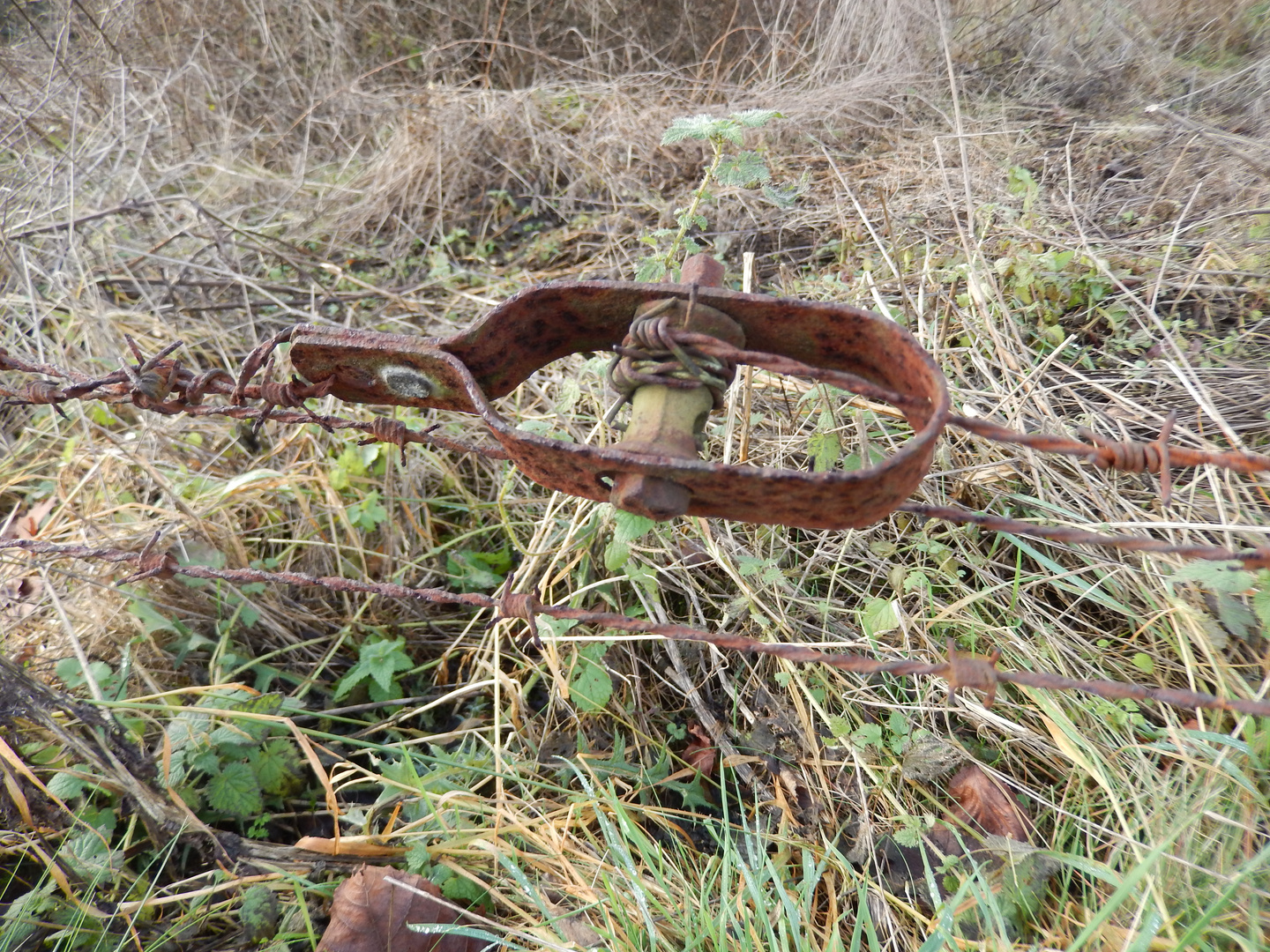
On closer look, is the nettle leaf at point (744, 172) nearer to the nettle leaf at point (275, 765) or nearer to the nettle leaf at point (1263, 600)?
the nettle leaf at point (1263, 600)

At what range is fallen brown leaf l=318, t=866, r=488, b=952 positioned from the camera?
5.34 feet

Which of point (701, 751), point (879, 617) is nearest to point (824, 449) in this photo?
point (879, 617)

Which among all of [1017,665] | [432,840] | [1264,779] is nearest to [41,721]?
[432,840]

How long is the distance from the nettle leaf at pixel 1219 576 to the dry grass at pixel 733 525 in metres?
0.08

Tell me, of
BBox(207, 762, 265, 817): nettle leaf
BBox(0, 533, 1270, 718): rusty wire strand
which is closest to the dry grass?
BBox(207, 762, 265, 817): nettle leaf

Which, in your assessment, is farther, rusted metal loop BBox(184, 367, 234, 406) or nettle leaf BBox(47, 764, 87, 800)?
nettle leaf BBox(47, 764, 87, 800)

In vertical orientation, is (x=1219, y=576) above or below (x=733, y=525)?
above

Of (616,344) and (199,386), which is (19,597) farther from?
(616,344)

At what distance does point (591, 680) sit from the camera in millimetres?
2055

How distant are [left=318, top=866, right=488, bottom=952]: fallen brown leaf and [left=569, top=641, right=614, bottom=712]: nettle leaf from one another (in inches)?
21.9

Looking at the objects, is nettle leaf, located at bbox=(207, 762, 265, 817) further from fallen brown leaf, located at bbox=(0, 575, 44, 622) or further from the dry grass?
fallen brown leaf, located at bbox=(0, 575, 44, 622)

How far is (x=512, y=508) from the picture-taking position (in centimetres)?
261

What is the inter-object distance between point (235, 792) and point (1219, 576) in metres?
2.44

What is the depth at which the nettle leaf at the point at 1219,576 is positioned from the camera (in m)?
1.63
